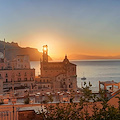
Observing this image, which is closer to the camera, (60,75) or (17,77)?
(17,77)

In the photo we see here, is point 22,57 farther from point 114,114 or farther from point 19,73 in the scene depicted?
point 114,114

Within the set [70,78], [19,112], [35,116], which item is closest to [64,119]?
[35,116]

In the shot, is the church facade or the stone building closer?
the stone building

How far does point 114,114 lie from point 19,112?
5.29m

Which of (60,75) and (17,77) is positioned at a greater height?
(60,75)

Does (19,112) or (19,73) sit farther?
(19,73)

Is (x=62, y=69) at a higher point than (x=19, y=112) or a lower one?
higher

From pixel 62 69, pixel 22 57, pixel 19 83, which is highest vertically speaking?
pixel 22 57

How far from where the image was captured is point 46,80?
55750mm

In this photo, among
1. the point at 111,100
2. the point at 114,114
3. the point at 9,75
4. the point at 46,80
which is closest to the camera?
the point at 114,114

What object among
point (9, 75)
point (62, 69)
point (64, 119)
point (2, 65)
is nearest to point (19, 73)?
point (9, 75)

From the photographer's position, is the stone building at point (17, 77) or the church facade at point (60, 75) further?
the church facade at point (60, 75)

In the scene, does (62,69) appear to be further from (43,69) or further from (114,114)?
(114,114)

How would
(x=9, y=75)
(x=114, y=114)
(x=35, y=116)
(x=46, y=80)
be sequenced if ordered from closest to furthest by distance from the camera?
(x=114, y=114) < (x=35, y=116) < (x=9, y=75) < (x=46, y=80)
